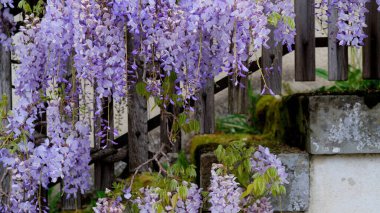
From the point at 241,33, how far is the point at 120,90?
55 centimetres

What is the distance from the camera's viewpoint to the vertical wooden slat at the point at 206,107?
3367mm

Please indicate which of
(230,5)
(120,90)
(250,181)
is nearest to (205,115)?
(250,181)

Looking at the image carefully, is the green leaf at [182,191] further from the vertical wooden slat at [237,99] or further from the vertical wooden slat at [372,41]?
the vertical wooden slat at [372,41]

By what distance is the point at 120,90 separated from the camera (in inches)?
107

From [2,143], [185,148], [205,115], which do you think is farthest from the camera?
[185,148]

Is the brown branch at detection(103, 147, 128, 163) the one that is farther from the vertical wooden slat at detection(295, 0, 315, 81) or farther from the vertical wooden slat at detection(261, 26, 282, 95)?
the vertical wooden slat at detection(295, 0, 315, 81)

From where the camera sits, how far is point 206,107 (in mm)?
3379

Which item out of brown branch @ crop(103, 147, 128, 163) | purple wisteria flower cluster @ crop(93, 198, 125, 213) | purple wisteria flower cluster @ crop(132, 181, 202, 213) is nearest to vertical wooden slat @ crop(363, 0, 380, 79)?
purple wisteria flower cluster @ crop(132, 181, 202, 213)

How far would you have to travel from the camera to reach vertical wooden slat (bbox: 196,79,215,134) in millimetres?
3367

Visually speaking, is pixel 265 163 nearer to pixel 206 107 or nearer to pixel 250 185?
pixel 250 185

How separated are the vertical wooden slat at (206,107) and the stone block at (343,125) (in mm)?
594

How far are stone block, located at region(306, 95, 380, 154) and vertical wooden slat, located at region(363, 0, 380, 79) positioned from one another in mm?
215

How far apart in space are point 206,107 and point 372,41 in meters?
0.88

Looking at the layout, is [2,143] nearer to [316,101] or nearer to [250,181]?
[250,181]
